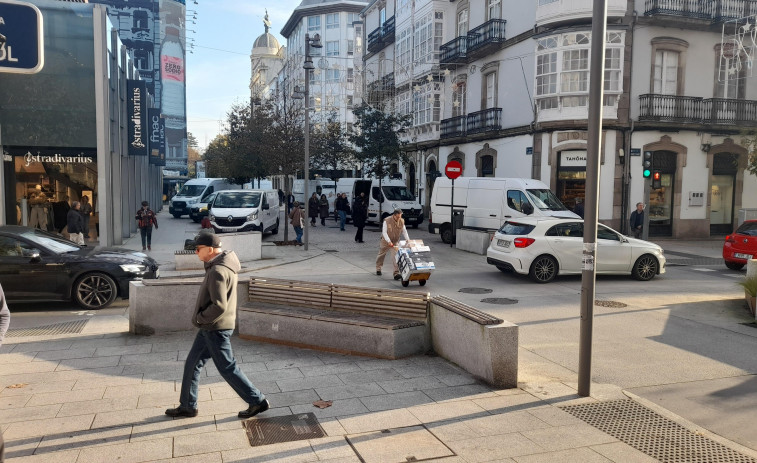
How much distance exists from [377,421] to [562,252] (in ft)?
32.3

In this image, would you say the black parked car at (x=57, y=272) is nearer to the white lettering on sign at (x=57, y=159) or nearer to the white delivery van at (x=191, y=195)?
the white lettering on sign at (x=57, y=159)

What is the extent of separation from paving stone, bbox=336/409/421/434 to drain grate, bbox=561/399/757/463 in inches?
60.9

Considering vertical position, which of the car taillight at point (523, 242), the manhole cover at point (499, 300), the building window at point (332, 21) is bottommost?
the manhole cover at point (499, 300)

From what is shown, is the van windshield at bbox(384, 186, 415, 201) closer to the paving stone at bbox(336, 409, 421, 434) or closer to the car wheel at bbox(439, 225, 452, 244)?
the car wheel at bbox(439, 225, 452, 244)

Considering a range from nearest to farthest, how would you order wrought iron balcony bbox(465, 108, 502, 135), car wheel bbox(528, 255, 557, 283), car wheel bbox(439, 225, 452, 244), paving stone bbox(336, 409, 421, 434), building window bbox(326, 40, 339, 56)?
paving stone bbox(336, 409, 421, 434) → car wheel bbox(528, 255, 557, 283) → car wheel bbox(439, 225, 452, 244) → wrought iron balcony bbox(465, 108, 502, 135) → building window bbox(326, 40, 339, 56)

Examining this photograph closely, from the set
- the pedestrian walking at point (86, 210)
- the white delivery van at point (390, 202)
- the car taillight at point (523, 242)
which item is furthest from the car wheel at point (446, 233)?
the pedestrian walking at point (86, 210)

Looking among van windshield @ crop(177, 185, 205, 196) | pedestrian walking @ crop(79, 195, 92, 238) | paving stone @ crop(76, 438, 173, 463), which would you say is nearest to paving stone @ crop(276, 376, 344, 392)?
paving stone @ crop(76, 438, 173, 463)

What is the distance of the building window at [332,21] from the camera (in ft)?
238

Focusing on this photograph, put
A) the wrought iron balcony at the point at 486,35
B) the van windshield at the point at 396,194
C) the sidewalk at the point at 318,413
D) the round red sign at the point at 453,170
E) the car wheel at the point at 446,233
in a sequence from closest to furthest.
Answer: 1. the sidewalk at the point at 318,413
2. the round red sign at the point at 453,170
3. the car wheel at the point at 446,233
4. the wrought iron balcony at the point at 486,35
5. the van windshield at the point at 396,194

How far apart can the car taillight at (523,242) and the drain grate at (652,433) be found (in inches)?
324

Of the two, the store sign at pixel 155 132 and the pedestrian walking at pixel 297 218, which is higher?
the store sign at pixel 155 132

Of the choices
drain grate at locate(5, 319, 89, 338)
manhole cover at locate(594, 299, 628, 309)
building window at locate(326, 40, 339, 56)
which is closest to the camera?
drain grate at locate(5, 319, 89, 338)

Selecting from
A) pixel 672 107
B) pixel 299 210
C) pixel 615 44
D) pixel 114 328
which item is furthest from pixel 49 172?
pixel 672 107

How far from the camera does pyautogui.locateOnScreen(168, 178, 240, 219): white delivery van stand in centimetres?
3759
